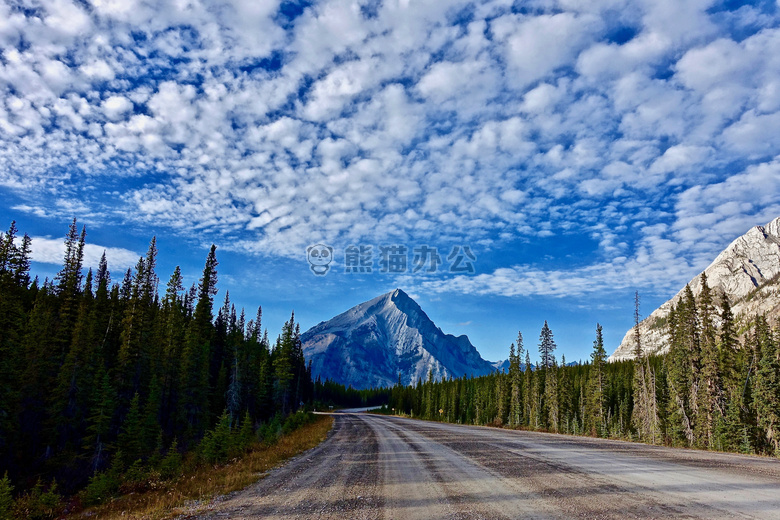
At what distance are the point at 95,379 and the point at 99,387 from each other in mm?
1027

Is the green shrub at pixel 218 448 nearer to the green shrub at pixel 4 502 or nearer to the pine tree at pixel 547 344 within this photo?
the green shrub at pixel 4 502

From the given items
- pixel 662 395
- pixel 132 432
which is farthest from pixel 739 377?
pixel 132 432

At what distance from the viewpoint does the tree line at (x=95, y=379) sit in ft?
104

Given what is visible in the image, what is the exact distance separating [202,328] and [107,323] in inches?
424

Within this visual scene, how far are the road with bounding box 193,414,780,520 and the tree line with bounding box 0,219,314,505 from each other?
10396 mm

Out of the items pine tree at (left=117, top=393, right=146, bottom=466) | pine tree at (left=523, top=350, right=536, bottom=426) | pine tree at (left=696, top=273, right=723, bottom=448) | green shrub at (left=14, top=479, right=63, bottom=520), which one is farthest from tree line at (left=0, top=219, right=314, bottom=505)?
pine tree at (left=523, top=350, right=536, bottom=426)

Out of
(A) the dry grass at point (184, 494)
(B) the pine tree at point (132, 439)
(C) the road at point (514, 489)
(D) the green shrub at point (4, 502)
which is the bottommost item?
(B) the pine tree at point (132, 439)

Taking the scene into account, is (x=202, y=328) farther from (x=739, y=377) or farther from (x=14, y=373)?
(x=739, y=377)

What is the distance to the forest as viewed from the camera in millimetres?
29562

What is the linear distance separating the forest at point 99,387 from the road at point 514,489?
10.3 metres

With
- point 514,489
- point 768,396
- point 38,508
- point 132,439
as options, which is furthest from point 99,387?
point 768,396

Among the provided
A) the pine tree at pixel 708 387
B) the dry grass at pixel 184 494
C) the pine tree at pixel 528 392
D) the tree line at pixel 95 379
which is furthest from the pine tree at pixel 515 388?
the dry grass at pixel 184 494

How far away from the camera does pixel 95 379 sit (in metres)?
36.6

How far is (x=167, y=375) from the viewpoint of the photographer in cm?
4575
